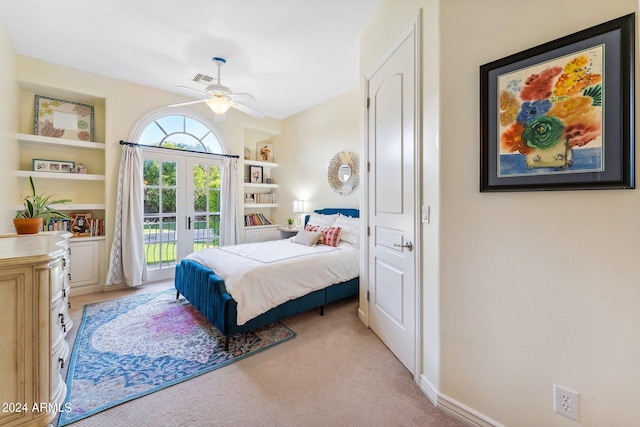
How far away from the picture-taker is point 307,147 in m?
4.91

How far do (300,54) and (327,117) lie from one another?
4.94ft

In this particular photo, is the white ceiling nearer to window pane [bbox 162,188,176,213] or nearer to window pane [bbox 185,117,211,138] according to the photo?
window pane [bbox 185,117,211,138]

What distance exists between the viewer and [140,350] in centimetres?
215

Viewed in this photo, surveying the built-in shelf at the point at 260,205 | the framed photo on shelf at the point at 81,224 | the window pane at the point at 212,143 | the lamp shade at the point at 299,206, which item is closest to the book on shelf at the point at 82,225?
the framed photo on shelf at the point at 81,224

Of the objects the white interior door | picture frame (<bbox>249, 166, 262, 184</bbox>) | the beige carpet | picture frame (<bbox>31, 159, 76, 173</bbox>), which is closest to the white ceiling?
the white interior door

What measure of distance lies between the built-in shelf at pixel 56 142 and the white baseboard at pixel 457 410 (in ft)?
15.5

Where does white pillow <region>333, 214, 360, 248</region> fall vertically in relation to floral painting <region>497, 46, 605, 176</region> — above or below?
below

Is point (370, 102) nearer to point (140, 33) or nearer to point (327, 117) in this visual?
point (327, 117)

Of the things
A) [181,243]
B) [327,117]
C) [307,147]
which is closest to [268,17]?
[327,117]

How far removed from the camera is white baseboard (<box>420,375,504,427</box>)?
1.36 m

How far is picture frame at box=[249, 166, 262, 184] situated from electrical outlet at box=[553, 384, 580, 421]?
5.08 meters

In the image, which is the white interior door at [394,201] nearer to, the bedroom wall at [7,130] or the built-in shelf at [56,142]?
the bedroom wall at [7,130]

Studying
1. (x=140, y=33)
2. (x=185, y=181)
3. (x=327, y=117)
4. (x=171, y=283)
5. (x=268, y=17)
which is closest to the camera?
(x=268, y=17)

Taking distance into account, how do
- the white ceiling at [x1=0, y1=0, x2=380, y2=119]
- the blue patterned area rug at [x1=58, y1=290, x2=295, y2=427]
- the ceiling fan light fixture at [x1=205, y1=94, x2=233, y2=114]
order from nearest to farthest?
the blue patterned area rug at [x1=58, y1=290, x2=295, y2=427] → the white ceiling at [x1=0, y1=0, x2=380, y2=119] → the ceiling fan light fixture at [x1=205, y1=94, x2=233, y2=114]
